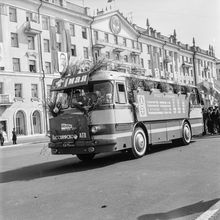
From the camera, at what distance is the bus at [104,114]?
10703 millimetres

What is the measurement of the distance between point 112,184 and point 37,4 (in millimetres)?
42318

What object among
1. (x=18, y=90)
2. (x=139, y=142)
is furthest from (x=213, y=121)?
(x=18, y=90)

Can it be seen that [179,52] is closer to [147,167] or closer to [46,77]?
[46,77]

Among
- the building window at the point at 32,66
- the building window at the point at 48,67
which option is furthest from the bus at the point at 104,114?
the building window at the point at 48,67

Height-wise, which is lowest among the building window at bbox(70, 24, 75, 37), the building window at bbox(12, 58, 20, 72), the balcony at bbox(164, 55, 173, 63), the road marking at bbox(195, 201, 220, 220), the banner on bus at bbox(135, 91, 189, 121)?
the road marking at bbox(195, 201, 220, 220)

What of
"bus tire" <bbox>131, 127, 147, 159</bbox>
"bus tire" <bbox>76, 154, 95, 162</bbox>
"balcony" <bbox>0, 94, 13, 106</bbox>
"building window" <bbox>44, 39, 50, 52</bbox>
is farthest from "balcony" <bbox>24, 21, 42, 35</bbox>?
"bus tire" <bbox>131, 127, 147, 159</bbox>

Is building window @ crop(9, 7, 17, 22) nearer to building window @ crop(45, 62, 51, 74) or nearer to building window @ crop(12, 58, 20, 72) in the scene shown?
building window @ crop(12, 58, 20, 72)

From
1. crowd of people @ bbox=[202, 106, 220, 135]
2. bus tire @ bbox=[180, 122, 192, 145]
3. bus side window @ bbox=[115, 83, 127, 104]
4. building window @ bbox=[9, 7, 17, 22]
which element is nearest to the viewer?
bus side window @ bbox=[115, 83, 127, 104]

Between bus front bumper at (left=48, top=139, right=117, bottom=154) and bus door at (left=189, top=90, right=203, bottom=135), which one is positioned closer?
bus front bumper at (left=48, top=139, right=117, bottom=154)

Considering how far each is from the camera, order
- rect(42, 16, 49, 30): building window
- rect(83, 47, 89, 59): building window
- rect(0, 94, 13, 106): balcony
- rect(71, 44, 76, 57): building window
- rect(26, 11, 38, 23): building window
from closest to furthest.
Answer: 1. rect(0, 94, 13, 106): balcony
2. rect(26, 11, 38, 23): building window
3. rect(42, 16, 49, 30): building window
4. rect(71, 44, 76, 57): building window
5. rect(83, 47, 89, 59): building window

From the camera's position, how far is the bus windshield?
11.0m

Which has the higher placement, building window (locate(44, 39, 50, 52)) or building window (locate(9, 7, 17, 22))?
building window (locate(9, 7, 17, 22))

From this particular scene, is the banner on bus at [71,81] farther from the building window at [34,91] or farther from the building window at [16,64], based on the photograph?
the building window at [34,91]

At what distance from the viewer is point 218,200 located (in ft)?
19.9
